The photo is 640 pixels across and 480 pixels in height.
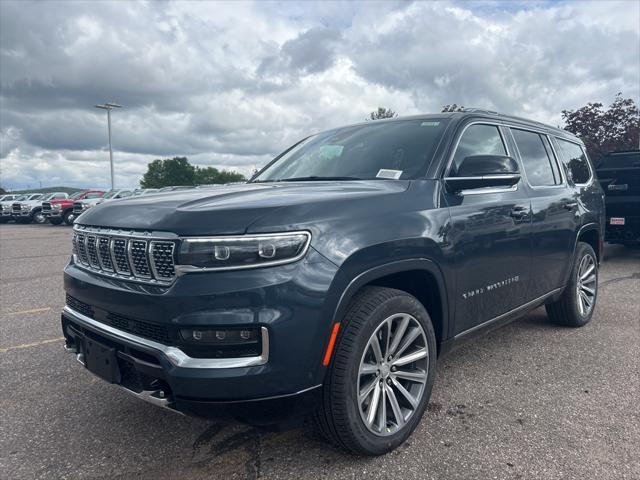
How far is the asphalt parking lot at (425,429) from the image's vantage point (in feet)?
8.46

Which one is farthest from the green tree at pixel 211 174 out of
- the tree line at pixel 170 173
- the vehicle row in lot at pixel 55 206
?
the vehicle row in lot at pixel 55 206

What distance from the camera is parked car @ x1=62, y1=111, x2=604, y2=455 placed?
2.17 meters

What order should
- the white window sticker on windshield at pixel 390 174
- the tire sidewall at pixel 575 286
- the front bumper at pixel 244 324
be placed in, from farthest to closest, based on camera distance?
the tire sidewall at pixel 575 286
the white window sticker on windshield at pixel 390 174
the front bumper at pixel 244 324

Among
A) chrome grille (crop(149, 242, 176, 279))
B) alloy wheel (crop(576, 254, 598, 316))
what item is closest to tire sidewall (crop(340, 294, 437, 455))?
chrome grille (crop(149, 242, 176, 279))

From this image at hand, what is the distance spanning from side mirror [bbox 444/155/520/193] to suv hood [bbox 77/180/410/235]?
35cm

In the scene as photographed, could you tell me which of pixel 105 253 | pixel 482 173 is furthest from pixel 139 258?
pixel 482 173

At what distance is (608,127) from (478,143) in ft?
72.2

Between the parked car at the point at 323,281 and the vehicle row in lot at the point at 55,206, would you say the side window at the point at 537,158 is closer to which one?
the parked car at the point at 323,281

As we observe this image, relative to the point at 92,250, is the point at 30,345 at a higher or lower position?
lower

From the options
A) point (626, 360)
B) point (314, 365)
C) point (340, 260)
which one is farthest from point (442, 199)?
point (626, 360)

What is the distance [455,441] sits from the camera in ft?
9.25

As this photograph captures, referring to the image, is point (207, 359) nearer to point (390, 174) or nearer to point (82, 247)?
point (82, 247)

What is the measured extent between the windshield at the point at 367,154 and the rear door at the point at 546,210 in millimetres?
1015

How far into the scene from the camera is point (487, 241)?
3.26 meters
